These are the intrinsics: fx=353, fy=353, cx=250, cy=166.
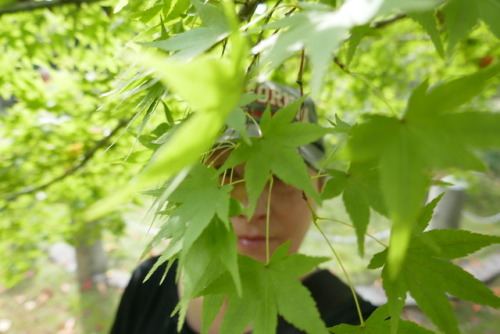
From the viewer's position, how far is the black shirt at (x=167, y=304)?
1090mm

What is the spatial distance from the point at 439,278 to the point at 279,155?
257 millimetres

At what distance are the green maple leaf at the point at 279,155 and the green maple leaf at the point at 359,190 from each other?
0.10 m

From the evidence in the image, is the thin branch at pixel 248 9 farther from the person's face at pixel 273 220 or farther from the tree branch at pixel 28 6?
the tree branch at pixel 28 6

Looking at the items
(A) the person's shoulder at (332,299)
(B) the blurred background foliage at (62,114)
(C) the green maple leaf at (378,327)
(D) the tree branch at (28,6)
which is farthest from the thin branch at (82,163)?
(C) the green maple leaf at (378,327)

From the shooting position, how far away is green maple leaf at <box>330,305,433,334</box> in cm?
43

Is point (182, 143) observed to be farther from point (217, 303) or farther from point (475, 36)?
point (475, 36)

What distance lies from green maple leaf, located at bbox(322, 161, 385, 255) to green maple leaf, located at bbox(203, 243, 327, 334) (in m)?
0.08

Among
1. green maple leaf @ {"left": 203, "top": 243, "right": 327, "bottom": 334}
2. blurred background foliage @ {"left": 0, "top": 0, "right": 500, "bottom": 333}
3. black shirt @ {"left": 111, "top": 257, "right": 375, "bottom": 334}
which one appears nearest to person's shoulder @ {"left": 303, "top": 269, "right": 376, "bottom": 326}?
black shirt @ {"left": 111, "top": 257, "right": 375, "bottom": 334}

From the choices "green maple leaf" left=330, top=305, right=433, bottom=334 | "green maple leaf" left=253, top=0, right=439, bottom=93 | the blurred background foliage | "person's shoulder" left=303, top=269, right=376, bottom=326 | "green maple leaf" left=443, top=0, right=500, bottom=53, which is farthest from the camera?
the blurred background foliage

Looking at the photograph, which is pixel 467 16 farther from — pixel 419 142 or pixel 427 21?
pixel 419 142

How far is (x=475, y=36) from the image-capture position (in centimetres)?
176

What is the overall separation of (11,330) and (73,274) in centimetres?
90

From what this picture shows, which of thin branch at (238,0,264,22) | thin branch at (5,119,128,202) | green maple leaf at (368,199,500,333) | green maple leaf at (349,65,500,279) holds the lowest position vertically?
thin branch at (5,119,128,202)

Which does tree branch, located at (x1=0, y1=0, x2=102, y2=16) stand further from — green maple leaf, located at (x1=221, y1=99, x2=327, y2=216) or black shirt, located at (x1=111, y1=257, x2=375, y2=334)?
green maple leaf, located at (x1=221, y1=99, x2=327, y2=216)
